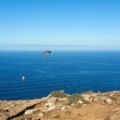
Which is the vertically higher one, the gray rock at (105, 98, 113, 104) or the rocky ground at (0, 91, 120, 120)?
the gray rock at (105, 98, 113, 104)

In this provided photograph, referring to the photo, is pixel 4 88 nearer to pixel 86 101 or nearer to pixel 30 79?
pixel 30 79

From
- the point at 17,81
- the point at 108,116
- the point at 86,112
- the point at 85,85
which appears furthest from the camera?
the point at 17,81

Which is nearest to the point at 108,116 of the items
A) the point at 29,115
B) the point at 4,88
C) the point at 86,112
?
the point at 86,112

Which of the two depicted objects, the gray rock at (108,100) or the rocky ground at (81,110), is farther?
the gray rock at (108,100)

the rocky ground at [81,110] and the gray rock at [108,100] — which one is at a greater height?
the gray rock at [108,100]

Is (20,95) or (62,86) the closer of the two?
(20,95)

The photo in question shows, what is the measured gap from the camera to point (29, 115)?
1975 cm

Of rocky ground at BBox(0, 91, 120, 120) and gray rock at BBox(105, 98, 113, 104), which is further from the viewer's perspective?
gray rock at BBox(105, 98, 113, 104)

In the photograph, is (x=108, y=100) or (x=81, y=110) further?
(x=108, y=100)

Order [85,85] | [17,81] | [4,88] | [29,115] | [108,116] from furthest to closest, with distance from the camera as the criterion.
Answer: [17,81] → [85,85] → [4,88] → [29,115] → [108,116]

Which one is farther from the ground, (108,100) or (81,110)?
(108,100)

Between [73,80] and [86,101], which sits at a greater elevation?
[86,101]

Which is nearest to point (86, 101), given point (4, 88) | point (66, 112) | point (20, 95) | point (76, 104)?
point (76, 104)

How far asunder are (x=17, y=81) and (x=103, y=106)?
11152 centimetres
